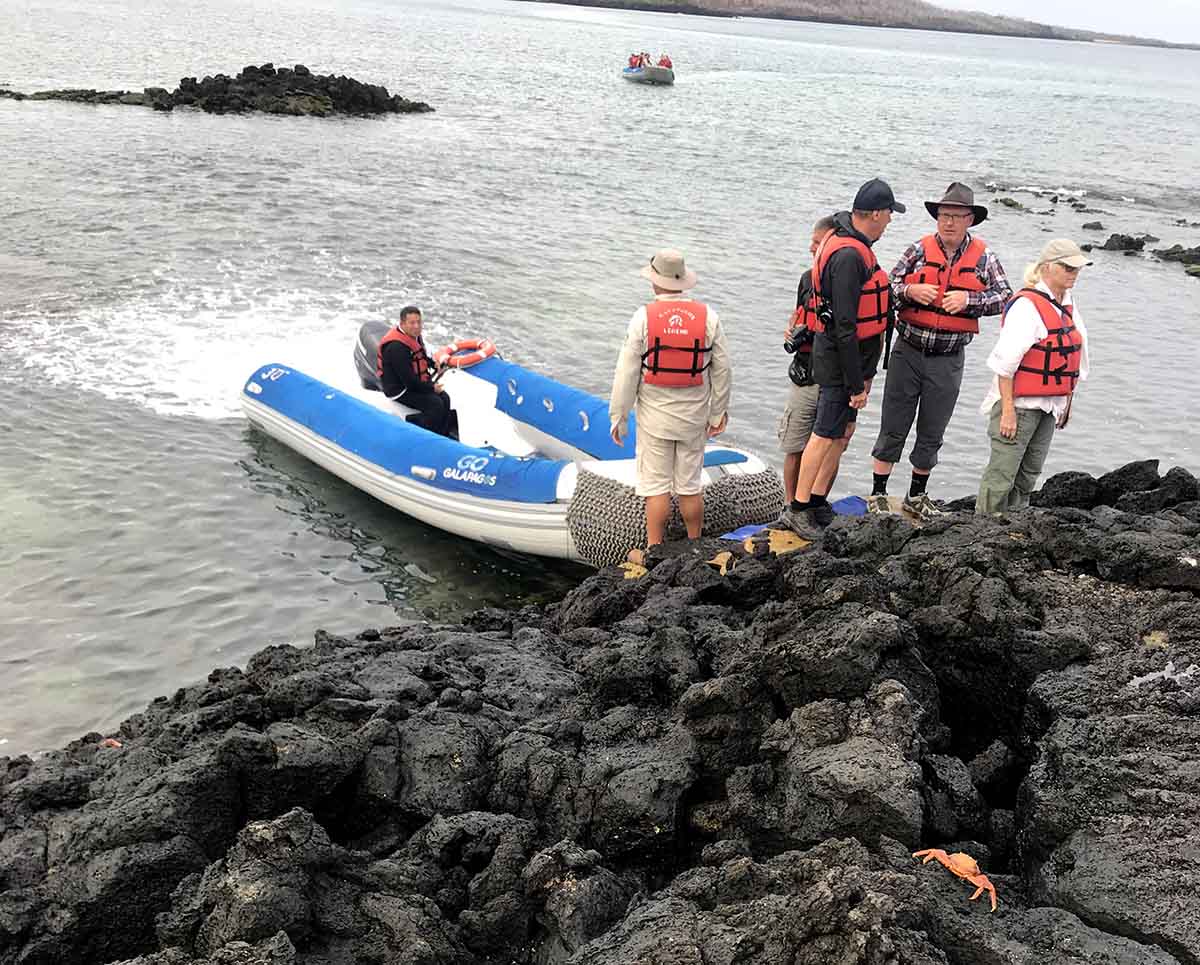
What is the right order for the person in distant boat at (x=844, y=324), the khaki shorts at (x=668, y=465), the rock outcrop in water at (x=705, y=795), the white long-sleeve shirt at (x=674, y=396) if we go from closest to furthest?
the rock outcrop in water at (x=705, y=795) → the person in distant boat at (x=844, y=324) → the white long-sleeve shirt at (x=674, y=396) → the khaki shorts at (x=668, y=465)

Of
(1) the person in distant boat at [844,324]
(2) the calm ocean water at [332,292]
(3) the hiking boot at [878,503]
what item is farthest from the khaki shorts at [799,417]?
(2) the calm ocean water at [332,292]

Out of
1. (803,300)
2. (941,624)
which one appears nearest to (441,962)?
(941,624)

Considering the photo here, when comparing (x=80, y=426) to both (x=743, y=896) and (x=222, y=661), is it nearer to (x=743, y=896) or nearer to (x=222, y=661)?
(x=222, y=661)

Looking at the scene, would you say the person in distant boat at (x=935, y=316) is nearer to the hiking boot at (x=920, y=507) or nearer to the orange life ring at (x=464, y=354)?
the hiking boot at (x=920, y=507)

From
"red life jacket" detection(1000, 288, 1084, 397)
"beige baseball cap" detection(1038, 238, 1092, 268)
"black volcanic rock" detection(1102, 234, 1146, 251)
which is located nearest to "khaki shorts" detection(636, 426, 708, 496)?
"red life jacket" detection(1000, 288, 1084, 397)

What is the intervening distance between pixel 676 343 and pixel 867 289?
1164mm

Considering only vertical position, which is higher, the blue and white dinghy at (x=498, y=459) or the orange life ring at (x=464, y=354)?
the orange life ring at (x=464, y=354)

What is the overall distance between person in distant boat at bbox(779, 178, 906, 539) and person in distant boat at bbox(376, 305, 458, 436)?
387 cm

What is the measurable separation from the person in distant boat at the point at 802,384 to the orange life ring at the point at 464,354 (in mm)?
3960

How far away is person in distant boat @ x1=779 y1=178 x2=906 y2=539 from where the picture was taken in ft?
18.8

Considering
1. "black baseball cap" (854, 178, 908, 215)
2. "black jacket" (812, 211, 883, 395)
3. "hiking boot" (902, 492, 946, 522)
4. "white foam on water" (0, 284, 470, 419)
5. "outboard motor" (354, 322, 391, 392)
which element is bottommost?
"white foam on water" (0, 284, 470, 419)

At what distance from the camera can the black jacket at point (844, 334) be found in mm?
5727

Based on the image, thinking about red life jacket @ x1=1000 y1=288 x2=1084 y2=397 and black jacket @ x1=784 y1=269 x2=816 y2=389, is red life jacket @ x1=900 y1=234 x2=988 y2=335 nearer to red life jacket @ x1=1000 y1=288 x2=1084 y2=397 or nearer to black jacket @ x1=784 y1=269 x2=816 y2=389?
red life jacket @ x1=1000 y1=288 x2=1084 y2=397

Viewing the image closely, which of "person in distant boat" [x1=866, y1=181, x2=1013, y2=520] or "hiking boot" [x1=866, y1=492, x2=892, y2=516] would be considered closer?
"person in distant boat" [x1=866, y1=181, x2=1013, y2=520]
